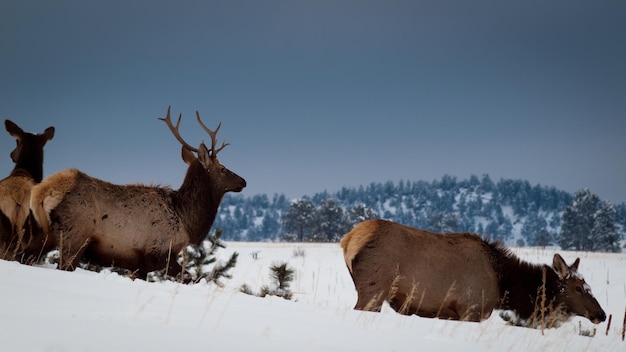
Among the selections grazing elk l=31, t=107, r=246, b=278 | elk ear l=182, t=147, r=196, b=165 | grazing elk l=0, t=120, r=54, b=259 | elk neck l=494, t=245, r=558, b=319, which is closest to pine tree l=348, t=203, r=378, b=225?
elk ear l=182, t=147, r=196, b=165

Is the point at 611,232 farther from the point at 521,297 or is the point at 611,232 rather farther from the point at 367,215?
the point at 521,297

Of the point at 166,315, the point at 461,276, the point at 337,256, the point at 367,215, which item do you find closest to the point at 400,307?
the point at 461,276

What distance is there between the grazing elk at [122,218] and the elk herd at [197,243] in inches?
0.5

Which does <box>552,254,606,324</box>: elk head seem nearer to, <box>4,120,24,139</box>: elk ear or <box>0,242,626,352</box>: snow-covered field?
<box>0,242,626,352</box>: snow-covered field

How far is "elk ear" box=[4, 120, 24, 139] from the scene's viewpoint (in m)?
9.54

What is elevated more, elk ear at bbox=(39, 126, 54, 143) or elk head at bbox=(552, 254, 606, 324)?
elk ear at bbox=(39, 126, 54, 143)

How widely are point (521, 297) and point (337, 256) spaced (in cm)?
1305

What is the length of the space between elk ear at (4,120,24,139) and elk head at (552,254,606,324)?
8.49 metres

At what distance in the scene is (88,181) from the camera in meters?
7.97

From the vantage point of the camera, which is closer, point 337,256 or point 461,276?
point 461,276

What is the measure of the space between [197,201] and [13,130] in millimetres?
3129

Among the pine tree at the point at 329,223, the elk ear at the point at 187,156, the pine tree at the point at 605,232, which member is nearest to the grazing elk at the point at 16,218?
the elk ear at the point at 187,156

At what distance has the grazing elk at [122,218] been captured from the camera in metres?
7.60

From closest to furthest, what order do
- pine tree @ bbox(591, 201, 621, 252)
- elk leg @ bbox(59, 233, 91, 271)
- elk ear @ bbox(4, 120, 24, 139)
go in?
elk leg @ bbox(59, 233, 91, 271) < elk ear @ bbox(4, 120, 24, 139) < pine tree @ bbox(591, 201, 621, 252)
